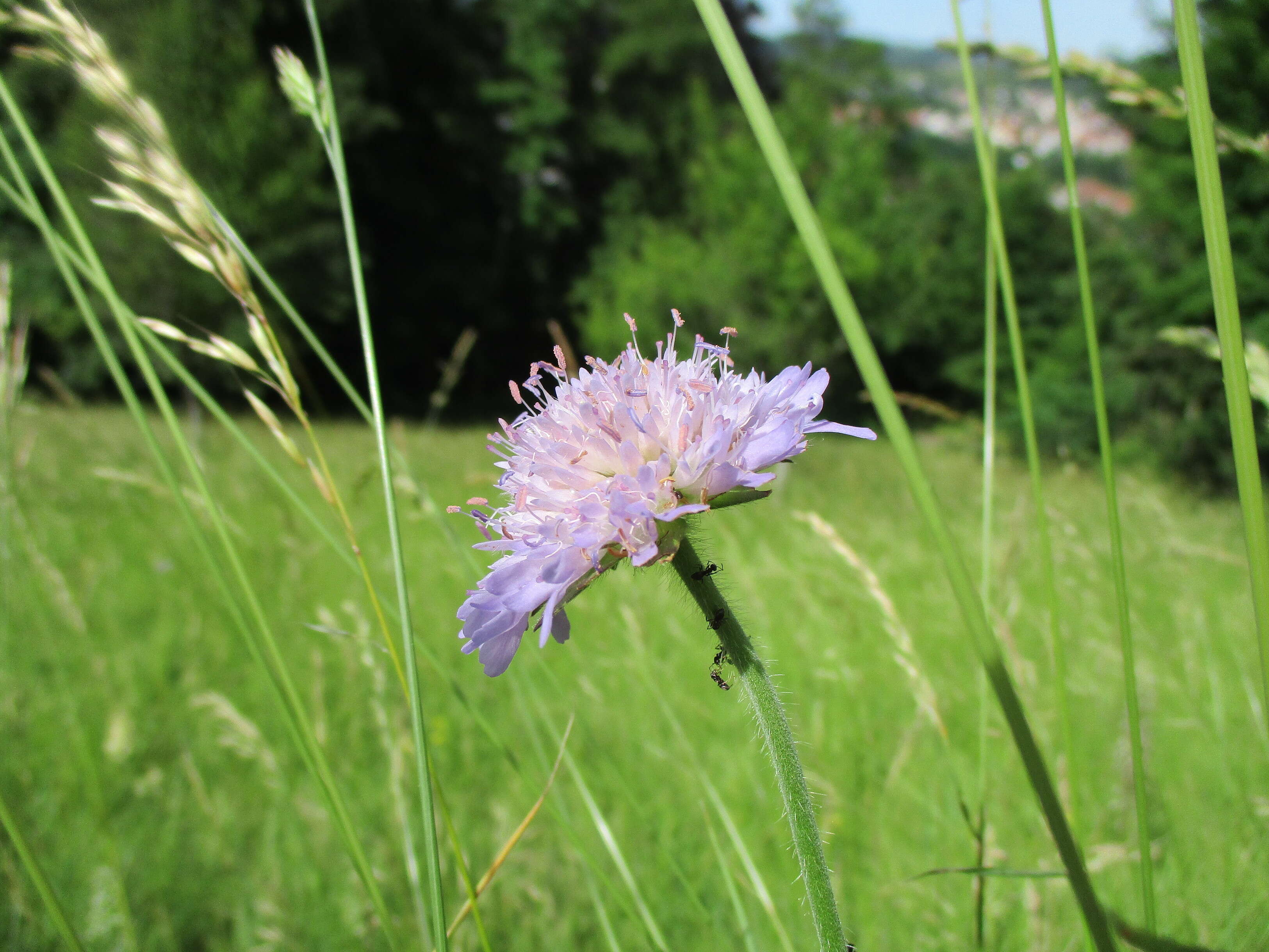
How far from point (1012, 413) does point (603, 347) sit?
9.91 meters

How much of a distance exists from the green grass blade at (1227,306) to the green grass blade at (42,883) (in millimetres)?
1060

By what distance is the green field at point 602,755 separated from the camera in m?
1.69

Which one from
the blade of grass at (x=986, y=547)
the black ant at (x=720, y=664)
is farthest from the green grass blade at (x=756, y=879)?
the black ant at (x=720, y=664)

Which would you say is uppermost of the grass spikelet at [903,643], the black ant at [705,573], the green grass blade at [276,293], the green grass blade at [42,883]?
the green grass blade at [276,293]

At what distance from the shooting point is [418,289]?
21.7m

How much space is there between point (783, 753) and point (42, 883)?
0.76m

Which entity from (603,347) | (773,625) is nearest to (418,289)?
(603,347)

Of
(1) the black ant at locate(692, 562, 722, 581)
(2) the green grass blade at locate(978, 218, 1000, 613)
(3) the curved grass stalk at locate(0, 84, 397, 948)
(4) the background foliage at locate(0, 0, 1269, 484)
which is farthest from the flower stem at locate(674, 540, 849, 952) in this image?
(4) the background foliage at locate(0, 0, 1269, 484)

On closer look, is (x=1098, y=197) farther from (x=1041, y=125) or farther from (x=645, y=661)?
(x=645, y=661)

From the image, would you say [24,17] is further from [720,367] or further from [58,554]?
[58,554]

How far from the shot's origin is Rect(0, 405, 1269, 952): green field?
66.7 inches

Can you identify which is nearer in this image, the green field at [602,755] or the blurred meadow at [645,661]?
the blurred meadow at [645,661]

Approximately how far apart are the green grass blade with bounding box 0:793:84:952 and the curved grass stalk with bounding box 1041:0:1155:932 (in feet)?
3.28

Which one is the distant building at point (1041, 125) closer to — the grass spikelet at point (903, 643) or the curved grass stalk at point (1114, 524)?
the curved grass stalk at point (1114, 524)
